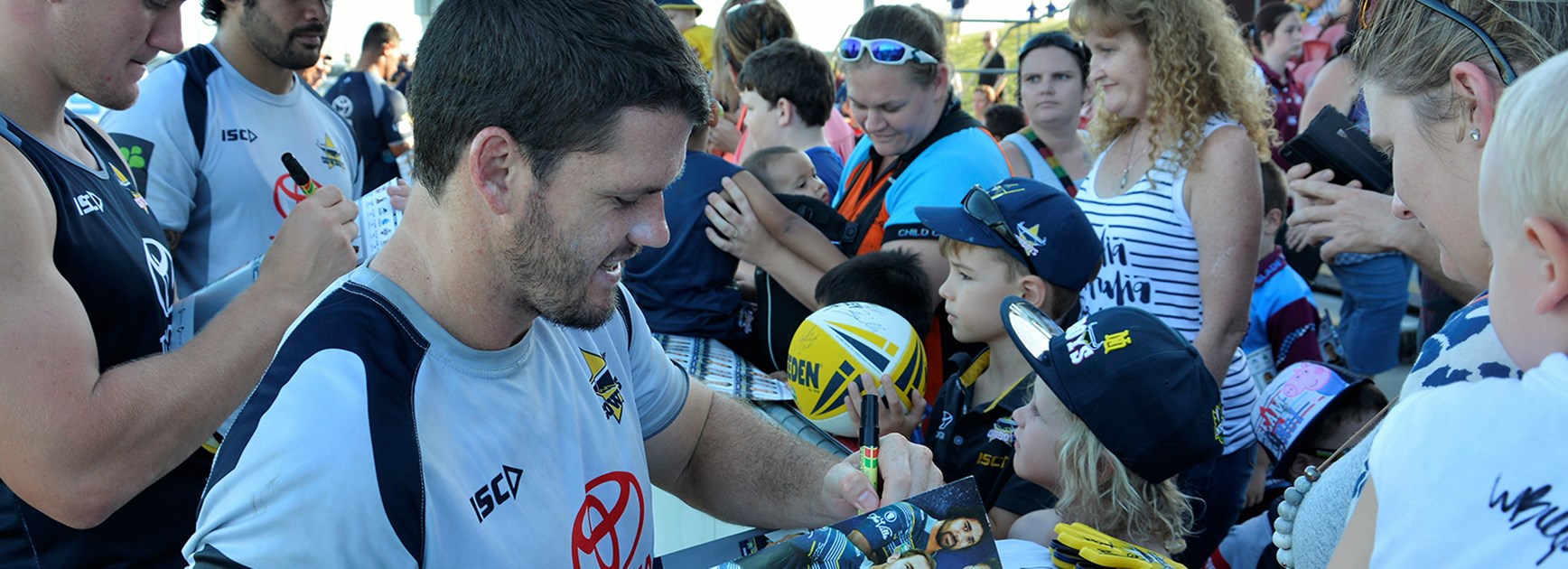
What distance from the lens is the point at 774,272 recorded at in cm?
384

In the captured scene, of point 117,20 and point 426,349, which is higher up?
point 117,20

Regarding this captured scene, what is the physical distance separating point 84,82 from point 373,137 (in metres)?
5.83

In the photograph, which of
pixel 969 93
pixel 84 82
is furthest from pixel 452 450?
pixel 969 93

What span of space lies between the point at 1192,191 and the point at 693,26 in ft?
14.0

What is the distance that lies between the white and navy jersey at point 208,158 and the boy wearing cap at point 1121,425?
7.65 feet

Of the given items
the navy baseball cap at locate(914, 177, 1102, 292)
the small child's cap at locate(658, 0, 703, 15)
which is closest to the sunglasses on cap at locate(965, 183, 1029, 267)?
the navy baseball cap at locate(914, 177, 1102, 292)

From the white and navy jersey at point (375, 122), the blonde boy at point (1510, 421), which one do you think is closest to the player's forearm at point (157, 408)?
the blonde boy at point (1510, 421)

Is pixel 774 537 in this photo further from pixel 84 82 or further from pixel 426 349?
pixel 84 82

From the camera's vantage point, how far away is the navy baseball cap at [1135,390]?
2.42 metres

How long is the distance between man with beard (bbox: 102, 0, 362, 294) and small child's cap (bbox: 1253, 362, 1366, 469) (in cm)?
317

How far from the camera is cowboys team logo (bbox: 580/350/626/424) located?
1946 mm

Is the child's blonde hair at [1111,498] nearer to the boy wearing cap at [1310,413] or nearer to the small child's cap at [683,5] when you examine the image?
the boy wearing cap at [1310,413]

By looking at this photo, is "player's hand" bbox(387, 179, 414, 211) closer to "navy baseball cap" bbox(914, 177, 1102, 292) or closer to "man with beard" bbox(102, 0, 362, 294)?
"man with beard" bbox(102, 0, 362, 294)

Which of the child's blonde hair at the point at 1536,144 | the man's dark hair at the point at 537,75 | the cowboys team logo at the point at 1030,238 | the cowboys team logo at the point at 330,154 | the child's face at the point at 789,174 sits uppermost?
the child's blonde hair at the point at 1536,144
